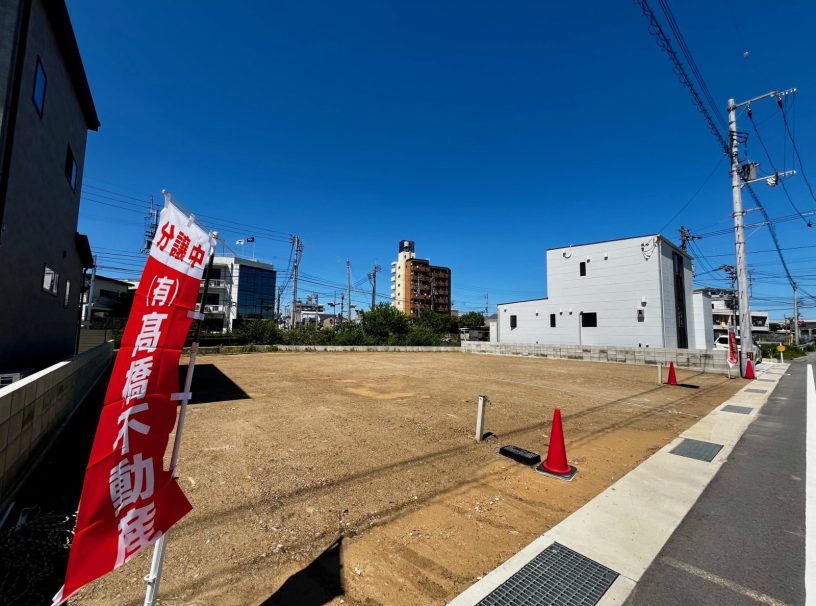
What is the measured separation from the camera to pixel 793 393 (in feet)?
35.4

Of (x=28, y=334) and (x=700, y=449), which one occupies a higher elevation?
(x=28, y=334)

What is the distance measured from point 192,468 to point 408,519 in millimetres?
2842

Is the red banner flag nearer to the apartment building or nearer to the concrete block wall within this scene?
the concrete block wall

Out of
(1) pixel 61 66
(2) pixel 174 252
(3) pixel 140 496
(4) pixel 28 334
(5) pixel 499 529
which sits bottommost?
(5) pixel 499 529

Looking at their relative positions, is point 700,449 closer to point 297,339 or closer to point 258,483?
point 258,483

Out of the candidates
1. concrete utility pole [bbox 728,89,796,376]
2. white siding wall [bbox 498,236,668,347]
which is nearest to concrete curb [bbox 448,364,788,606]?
concrete utility pole [bbox 728,89,796,376]

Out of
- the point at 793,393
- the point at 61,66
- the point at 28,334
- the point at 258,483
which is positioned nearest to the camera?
the point at 258,483

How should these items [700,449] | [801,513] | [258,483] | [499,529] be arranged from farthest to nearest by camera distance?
[700,449] < [258,483] < [801,513] < [499,529]

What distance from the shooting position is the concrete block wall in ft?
10.2

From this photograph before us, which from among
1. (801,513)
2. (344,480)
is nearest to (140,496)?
(344,480)

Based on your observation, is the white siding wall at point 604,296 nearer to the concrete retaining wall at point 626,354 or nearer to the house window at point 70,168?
the concrete retaining wall at point 626,354

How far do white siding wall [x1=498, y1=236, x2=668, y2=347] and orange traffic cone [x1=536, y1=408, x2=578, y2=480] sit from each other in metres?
21.5

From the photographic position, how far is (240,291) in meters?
55.7

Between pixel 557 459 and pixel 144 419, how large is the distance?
4.39 metres
